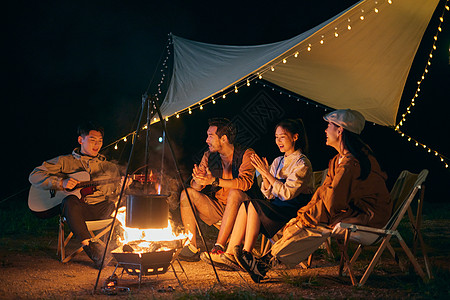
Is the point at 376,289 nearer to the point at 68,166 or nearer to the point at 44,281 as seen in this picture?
the point at 44,281

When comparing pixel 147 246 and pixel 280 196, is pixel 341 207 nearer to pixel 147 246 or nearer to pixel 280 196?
pixel 280 196

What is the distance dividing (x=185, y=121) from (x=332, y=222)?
199 inches

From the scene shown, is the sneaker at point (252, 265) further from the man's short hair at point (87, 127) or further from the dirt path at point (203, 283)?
the man's short hair at point (87, 127)

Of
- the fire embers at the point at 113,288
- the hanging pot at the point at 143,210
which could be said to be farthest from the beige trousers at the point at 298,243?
the fire embers at the point at 113,288

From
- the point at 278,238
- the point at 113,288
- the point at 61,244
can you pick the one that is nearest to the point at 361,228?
the point at 278,238

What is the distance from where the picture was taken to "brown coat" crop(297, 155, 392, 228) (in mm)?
2893

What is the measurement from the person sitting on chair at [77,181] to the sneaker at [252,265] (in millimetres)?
1130

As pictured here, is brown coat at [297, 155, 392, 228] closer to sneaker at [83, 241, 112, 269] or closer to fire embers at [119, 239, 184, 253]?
fire embers at [119, 239, 184, 253]

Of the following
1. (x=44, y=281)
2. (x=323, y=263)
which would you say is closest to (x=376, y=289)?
(x=323, y=263)

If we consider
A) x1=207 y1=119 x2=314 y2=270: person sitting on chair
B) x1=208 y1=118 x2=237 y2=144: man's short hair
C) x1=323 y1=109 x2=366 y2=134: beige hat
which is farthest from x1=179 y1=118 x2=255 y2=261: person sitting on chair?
x1=323 y1=109 x2=366 y2=134: beige hat

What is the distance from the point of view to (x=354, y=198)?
2920mm

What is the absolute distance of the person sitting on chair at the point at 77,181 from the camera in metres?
3.56

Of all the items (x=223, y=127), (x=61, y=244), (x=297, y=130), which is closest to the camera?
(x=297, y=130)

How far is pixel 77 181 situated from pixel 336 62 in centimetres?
264
